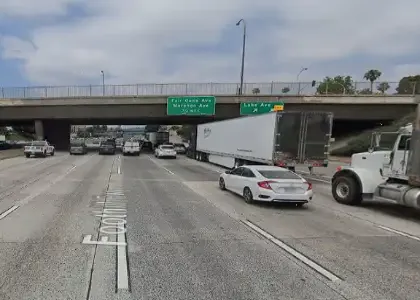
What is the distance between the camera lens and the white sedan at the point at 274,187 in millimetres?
11523

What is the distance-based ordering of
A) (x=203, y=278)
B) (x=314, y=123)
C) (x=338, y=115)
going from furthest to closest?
(x=338, y=115), (x=314, y=123), (x=203, y=278)

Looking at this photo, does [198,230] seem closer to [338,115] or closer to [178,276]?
[178,276]

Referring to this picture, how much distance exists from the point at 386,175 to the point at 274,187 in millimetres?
3544

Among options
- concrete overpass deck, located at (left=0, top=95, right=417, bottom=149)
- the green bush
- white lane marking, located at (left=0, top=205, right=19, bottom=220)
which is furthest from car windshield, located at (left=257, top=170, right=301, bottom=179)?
concrete overpass deck, located at (left=0, top=95, right=417, bottom=149)

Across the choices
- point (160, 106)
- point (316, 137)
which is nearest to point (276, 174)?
point (316, 137)

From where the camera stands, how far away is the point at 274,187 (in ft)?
37.9

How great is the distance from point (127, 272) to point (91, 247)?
5.05 feet

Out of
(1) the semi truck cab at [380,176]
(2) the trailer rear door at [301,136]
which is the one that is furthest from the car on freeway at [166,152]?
(1) the semi truck cab at [380,176]

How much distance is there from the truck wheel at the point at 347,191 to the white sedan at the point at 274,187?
170 cm

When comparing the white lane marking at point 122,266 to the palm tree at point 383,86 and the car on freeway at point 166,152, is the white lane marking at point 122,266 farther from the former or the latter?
the palm tree at point 383,86

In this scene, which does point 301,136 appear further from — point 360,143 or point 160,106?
point 160,106

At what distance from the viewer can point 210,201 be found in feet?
40.8

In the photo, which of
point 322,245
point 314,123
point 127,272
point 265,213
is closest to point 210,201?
point 265,213

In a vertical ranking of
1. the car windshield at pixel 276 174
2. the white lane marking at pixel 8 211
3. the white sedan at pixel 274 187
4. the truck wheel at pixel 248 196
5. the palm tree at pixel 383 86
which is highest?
the palm tree at pixel 383 86
